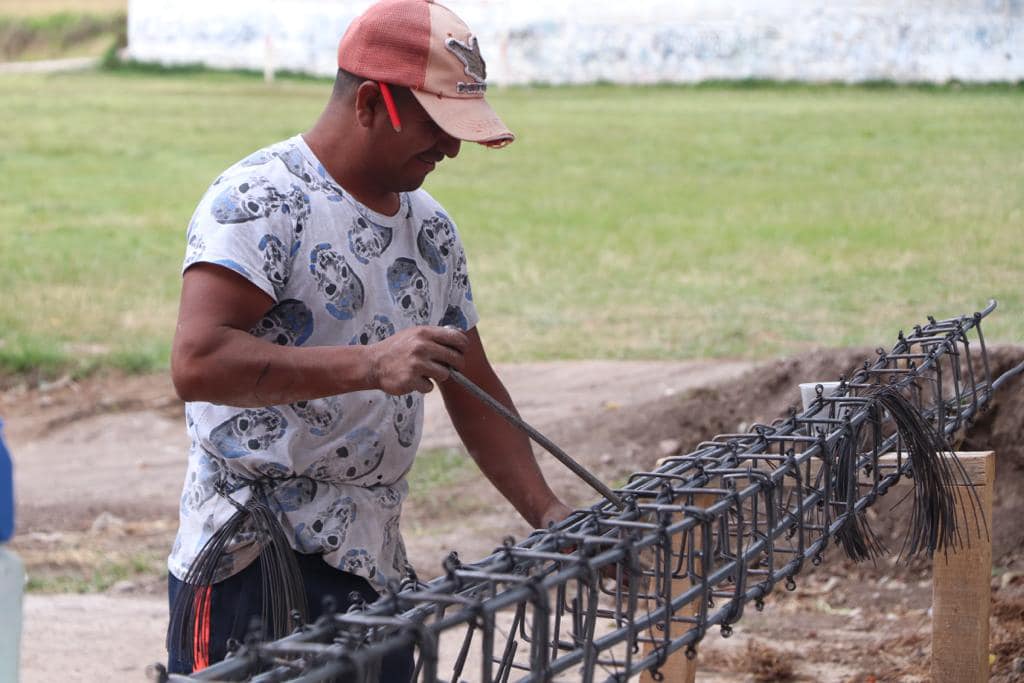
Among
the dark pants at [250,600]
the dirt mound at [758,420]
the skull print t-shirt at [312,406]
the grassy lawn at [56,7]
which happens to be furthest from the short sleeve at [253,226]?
the grassy lawn at [56,7]

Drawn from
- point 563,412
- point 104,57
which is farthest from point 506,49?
point 563,412

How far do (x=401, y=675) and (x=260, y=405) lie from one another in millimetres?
619

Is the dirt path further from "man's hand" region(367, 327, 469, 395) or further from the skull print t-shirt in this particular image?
"man's hand" region(367, 327, 469, 395)

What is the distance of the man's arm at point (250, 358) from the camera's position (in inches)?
90.4

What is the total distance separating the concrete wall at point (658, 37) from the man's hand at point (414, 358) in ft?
71.0

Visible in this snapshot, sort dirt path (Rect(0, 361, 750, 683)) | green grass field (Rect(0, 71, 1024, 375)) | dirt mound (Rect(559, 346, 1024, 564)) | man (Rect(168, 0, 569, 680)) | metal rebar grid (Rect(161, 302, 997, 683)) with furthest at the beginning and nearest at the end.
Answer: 1. green grass field (Rect(0, 71, 1024, 375))
2. dirt mound (Rect(559, 346, 1024, 564))
3. dirt path (Rect(0, 361, 750, 683))
4. man (Rect(168, 0, 569, 680))
5. metal rebar grid (Rect(161, 302, 997, 683))

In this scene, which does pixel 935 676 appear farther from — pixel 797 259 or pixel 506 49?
pixel 506 49

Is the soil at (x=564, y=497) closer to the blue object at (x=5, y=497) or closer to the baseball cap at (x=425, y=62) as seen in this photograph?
the baseball cap at (x=425, y=62)

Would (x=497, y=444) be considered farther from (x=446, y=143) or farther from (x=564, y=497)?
(x=564, y=497)

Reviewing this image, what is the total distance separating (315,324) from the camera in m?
2.54

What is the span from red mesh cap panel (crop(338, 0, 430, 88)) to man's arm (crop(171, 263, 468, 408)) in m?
0.44

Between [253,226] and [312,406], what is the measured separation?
35 centimetres

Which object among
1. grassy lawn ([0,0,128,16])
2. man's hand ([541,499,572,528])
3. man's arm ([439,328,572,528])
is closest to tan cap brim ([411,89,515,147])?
man's arm ([439,328,572,528])

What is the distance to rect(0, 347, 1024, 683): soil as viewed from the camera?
4.62 metres
